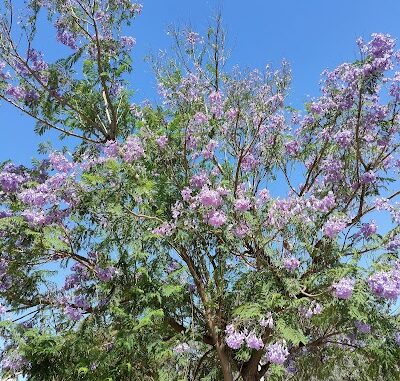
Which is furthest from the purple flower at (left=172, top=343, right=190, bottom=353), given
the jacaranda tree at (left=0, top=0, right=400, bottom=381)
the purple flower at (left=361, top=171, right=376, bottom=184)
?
the purple flower at (left=361, top=171, right=376, bottom=184)

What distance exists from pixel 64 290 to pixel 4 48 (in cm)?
446

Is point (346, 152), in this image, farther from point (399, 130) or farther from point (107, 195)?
point (107, 195)

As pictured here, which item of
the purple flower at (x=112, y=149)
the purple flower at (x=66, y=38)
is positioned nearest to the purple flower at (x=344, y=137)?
the purple flower at (x=112, y=149)

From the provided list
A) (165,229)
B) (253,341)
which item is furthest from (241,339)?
(165,229)

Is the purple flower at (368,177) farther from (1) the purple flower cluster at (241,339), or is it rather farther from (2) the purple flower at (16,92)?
(2) the purple flower at (16,92)

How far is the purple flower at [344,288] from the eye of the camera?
20.0ft

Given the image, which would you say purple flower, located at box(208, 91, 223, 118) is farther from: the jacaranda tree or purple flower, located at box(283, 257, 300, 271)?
purple flower, located at box(283, 257, 300, 271)

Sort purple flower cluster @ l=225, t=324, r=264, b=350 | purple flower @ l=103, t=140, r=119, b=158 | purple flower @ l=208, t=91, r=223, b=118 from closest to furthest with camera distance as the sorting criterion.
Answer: purple flower cluster @ l=225, t=324, r=264, b=350 < purple flower @ l=103, t=140, r=119, b=158 < purple flower @ l=208, t=91, r=223, b=118

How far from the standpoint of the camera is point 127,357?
7.46m

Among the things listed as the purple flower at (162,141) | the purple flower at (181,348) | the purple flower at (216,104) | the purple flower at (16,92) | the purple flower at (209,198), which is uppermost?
the purple flower at (16,92)

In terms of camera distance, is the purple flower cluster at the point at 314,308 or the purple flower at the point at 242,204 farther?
the purple flower at the point at 242,204

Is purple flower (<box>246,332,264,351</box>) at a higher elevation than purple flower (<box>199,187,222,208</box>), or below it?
below

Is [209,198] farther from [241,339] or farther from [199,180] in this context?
[241,339]

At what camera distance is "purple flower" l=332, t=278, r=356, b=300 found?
6109 millimetres
